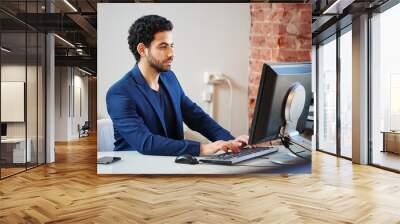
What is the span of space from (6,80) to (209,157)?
3.30 meters

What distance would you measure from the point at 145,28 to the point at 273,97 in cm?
233

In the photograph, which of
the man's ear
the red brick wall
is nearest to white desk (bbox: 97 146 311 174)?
the red brick wall

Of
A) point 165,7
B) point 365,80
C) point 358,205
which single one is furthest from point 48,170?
point 365,80

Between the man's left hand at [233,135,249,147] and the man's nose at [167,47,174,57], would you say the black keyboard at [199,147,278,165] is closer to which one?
the man's left hand at [233,135,249,147]

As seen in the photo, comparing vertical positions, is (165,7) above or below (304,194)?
above

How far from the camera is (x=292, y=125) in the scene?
518cm

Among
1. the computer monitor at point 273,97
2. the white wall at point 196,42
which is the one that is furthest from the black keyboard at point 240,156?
the computer monitor at point 273,97

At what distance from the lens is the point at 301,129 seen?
18.4 feet

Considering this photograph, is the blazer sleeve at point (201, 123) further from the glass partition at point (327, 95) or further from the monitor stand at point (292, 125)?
the glass partition at point (327, 95)

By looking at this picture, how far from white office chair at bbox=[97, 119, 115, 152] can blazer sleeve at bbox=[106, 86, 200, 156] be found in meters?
0.10

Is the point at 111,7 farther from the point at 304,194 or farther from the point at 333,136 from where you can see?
the point at 333,136

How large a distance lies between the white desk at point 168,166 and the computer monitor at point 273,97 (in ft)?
2.88

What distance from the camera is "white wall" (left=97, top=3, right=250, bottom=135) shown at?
18.9 ft

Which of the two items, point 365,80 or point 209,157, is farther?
point 365,80
